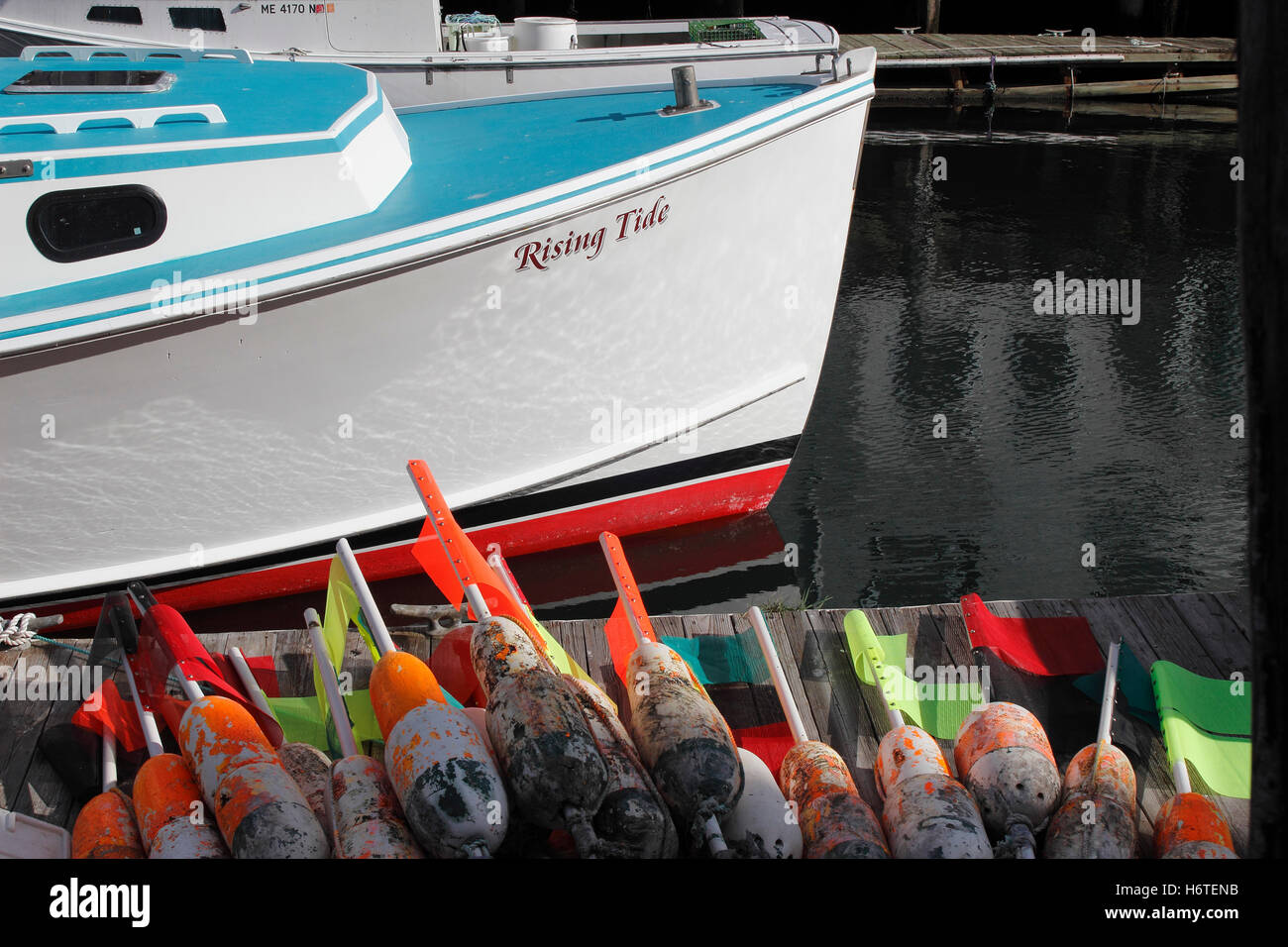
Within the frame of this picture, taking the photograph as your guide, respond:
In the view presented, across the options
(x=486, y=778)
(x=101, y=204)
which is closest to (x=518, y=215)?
(x=101, y=204)

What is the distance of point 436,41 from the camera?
833 cm

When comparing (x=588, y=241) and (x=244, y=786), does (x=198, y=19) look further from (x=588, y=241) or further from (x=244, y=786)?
(x=244, y=786)

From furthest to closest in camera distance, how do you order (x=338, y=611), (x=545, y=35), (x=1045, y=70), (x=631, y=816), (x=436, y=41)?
(x=1045, y=70)
(x=436, y=41)
(x=545, y=35)
(x=338, y=611)
(x=631, y=816)

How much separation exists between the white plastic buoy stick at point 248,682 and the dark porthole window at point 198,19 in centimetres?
628

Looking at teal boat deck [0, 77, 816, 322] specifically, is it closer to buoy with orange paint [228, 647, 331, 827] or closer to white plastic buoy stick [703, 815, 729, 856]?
buoy with orange paint [228, 647, 331, 827]

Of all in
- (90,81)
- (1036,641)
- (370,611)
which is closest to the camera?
(370,611)

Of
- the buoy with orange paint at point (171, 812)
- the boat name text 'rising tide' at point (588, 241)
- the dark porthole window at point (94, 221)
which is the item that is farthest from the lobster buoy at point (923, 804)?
the dark porthole window at point (94, 221)

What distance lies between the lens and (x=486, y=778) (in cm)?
259

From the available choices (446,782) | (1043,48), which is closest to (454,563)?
(446,782)

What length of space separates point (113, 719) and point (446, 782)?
1.48 metres

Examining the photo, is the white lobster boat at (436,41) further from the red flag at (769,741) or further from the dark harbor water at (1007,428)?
the red flag at (769,741)

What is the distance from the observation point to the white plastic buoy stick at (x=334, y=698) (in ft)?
10.2

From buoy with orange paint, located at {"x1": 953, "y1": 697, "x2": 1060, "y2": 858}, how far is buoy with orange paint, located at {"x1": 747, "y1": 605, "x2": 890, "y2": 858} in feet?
0.94
